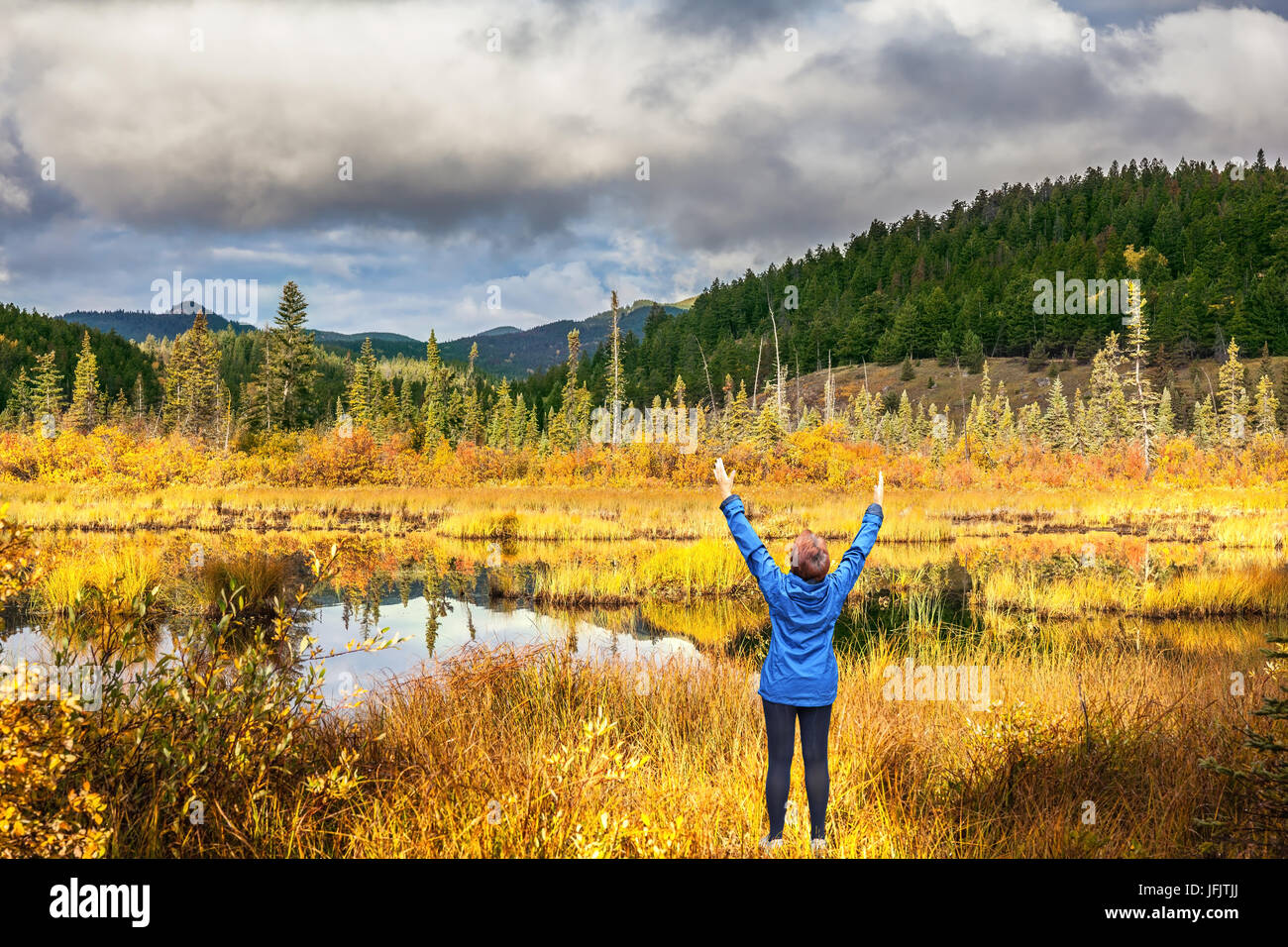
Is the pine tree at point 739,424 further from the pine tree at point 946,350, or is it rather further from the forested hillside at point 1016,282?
the pine tree at point 946,350

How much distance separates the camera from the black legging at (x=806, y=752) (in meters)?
3.89

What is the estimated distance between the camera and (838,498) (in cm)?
2994

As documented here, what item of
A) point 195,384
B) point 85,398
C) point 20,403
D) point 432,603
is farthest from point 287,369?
point 20,403

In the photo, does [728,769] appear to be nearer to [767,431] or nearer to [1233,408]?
[767,431]

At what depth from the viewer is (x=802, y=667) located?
12.7ft

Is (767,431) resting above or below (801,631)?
above

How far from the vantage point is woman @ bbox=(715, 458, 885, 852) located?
383 centimetres


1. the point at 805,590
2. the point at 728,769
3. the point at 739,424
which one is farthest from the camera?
the point at 739,424

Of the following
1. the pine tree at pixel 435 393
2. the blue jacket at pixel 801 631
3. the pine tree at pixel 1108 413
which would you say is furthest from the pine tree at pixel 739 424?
the blue jacket at pixel 801 631

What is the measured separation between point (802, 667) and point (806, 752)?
45 cm

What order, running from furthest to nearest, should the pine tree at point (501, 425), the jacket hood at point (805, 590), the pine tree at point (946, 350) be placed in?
the pine tree at point (946, 350) → the pine tree at point (501, 425) → the jacket hood at point (805, 590)

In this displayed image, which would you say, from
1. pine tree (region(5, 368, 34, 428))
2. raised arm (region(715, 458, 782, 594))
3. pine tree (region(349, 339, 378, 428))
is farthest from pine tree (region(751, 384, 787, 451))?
pine tree (region(5, 368, 34, 428))

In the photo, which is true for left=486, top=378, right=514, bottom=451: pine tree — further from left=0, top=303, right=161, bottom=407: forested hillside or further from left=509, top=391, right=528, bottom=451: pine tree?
left=0, top=303, right=161, bottom=407: forested hillside
